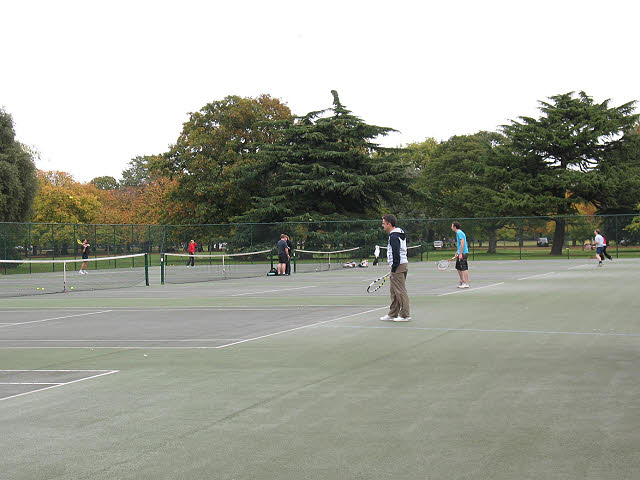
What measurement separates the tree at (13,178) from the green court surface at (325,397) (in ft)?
120

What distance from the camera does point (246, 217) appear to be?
184ft

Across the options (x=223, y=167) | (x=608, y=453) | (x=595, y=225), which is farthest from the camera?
(x=223, y=167)

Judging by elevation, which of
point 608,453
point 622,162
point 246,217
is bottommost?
point 608,453

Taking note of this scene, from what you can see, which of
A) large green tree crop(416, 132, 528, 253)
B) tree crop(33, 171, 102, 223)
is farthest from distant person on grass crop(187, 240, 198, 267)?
tree crop(33, 171, 102, 223)

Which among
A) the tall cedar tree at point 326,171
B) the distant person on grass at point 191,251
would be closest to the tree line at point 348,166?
the tall cedar tree at point 326,171

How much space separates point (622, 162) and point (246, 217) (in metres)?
31.1

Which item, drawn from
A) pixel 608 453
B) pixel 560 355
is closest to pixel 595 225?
pixel 560 355

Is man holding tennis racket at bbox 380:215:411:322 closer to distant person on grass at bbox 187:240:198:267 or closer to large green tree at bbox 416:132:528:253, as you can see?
distant person on grass at bbox 187:240:198:267

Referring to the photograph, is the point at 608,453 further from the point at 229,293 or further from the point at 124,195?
the point at 124,195

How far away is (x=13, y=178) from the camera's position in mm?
47219

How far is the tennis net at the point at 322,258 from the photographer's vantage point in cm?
3848

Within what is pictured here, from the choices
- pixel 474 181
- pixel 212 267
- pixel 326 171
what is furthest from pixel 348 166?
pixel 212 267

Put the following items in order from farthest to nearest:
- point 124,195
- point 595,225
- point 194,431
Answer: point 124,195 < point 595,225 < point 194,431

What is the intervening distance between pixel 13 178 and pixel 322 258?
20582mm
